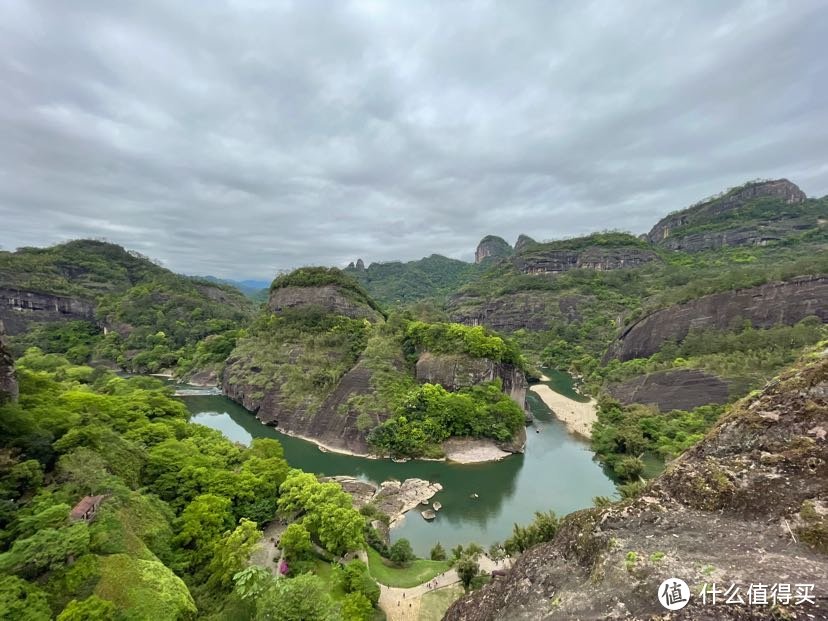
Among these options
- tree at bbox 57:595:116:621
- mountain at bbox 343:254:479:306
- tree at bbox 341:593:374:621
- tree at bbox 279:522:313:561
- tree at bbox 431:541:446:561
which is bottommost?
tree at bbox 431:541:446:561

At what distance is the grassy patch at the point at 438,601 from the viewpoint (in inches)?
596

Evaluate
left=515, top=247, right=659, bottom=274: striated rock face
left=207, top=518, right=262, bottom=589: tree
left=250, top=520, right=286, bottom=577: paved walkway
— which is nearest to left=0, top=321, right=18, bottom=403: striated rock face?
left=207, top=518, right=262, bottom=589: tree

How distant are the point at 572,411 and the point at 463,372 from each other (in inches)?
682

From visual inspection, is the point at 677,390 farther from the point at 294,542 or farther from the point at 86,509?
the point at 86,509

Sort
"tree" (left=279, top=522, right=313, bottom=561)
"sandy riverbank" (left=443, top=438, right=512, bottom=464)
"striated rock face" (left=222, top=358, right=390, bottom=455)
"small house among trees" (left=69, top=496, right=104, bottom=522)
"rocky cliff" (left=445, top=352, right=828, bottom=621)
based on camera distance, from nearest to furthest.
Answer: "rocky cliff" (left=445, top=352, right=828, bottom=621), "small house among trees" (left=69, top=496, right=104, bottom=522), "tree" (left=279, top=522, right=313, bottom=561), "sandy riverbank" (left=443, top=438, right=512, bottom=464), "striated rock face" (left=222, top=358, right=390, bottom=455)

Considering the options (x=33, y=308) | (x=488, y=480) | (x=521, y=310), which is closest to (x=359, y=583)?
(x=488, y=480)

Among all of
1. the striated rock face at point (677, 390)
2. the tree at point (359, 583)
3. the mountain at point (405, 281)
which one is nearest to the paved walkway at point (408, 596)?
the tree at point (359, 583)

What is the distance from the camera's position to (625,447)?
Answer: 32.2 meters

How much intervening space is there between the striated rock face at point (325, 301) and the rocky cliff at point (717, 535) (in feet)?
173

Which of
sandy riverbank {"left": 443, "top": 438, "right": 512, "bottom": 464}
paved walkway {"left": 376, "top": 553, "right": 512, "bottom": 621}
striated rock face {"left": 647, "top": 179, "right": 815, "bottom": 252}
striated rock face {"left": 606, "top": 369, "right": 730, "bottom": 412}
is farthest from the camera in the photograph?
striated rock face {"left": 647, "top": 179, "right": 815, "bottom": 252}

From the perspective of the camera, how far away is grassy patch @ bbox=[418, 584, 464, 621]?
15.1m

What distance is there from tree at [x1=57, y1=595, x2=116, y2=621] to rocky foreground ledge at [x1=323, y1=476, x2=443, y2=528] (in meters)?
16.3

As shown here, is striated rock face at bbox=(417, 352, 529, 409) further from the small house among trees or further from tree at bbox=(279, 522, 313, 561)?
the small house among trees

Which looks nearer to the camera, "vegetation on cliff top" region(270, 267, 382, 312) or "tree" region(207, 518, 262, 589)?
"tree" region(207, 518, 262, 589)
